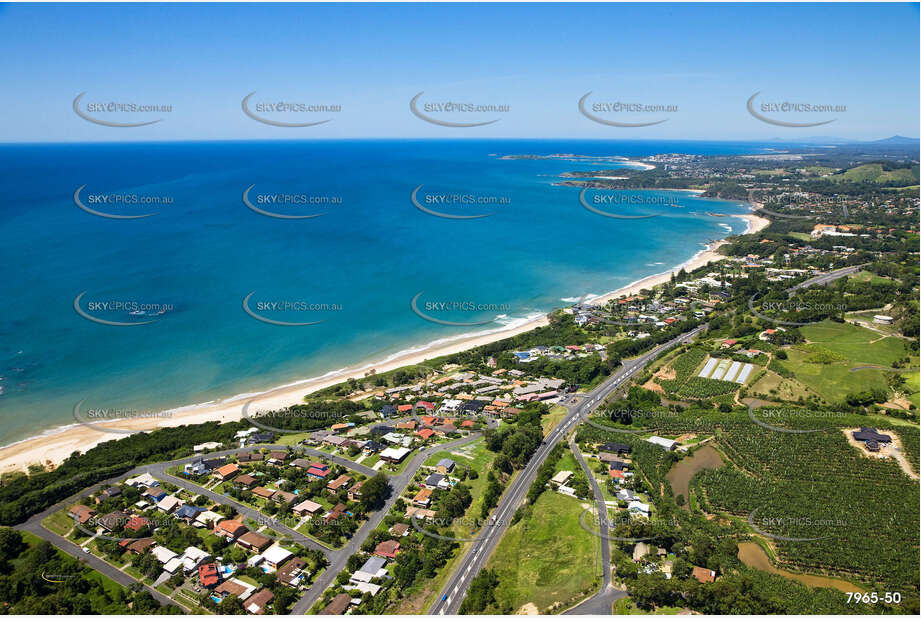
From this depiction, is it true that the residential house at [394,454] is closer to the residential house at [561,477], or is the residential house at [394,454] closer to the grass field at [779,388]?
the residential house at [561,477]

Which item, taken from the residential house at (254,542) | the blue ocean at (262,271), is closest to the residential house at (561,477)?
the residential house at (254,542)

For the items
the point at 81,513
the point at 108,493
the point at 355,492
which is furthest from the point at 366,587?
the point at 108,493

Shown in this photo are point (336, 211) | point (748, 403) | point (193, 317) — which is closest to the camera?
point (748, 403)

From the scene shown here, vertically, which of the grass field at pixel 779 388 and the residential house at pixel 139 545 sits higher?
the grass field at pixel 779 388

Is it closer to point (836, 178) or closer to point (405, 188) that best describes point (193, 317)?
point (405, 188)

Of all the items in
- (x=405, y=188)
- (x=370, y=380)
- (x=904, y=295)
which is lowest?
(x=370, y=380)

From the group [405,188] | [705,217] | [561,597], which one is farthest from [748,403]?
[405,188]
